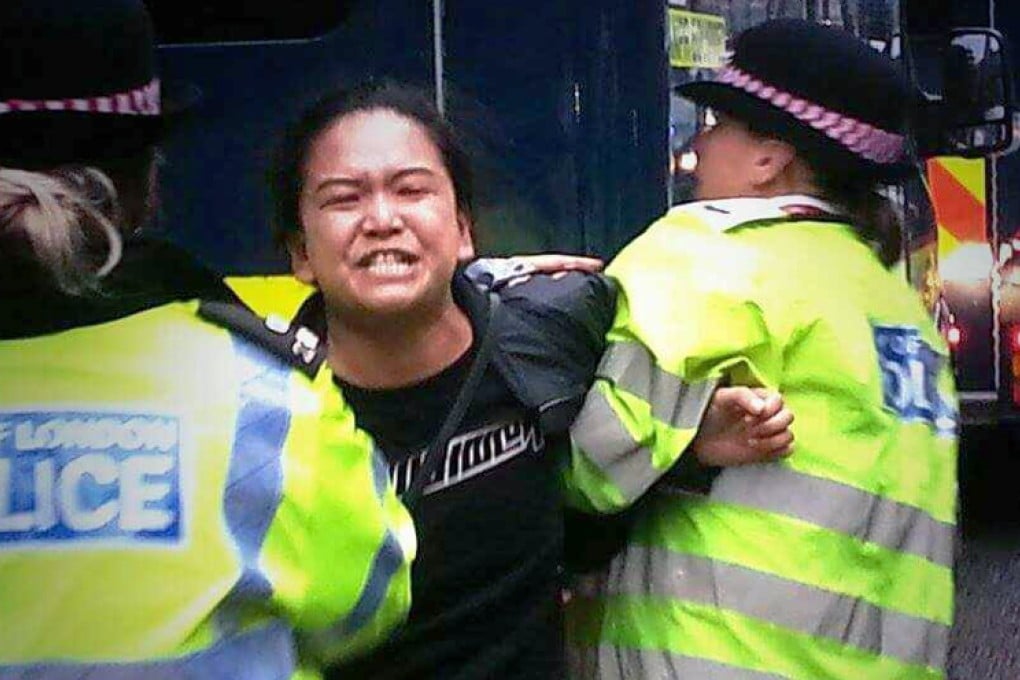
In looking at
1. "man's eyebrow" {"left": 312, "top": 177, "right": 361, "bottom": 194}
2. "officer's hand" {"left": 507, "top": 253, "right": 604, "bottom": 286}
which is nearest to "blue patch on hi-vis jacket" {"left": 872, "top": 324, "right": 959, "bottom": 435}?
"officer's hand" {"left": 507, "top": 253, "right": 604, "bottom": 286}

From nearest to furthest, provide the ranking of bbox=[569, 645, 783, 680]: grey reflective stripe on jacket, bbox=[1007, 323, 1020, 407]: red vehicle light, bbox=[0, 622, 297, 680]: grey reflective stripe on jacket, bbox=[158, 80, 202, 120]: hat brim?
1. bbox=[0, 622, 297, 680]: grey reflective stripe on jacket
2. bbox=[158, 80, 202, 120]: hat brim
3. bbox=[569, 645, 783, 680]: grey reflective stripe on jacket
4. bbox=[1007, 323, 1020, 407]: red vehicle light

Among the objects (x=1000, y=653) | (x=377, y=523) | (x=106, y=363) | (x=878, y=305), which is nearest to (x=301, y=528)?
(x=377, y=523)

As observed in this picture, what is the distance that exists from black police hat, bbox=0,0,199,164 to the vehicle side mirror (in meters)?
3.36

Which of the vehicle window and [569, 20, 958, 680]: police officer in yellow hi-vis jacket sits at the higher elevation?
the vehicle window

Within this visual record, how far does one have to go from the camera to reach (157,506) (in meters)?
1.67

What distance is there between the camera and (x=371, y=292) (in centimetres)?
206

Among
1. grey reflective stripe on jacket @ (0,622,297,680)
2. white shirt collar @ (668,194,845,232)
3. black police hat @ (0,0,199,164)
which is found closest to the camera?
grey reflective stripe on jacket @ (0,622,297,680)

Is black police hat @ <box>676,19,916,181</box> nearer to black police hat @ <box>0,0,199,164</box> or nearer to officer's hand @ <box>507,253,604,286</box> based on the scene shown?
officer's hand @ <box>507,253,604,286</box>

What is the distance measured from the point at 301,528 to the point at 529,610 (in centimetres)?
48

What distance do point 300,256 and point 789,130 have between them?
2.28 ft

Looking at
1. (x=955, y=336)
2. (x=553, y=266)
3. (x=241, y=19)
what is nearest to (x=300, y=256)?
(x=553, y=266)

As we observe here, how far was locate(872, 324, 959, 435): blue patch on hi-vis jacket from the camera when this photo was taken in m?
2.39

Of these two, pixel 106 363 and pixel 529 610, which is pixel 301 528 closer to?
pixel 106 363

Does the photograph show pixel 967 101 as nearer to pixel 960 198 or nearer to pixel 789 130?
pixel 960 198
